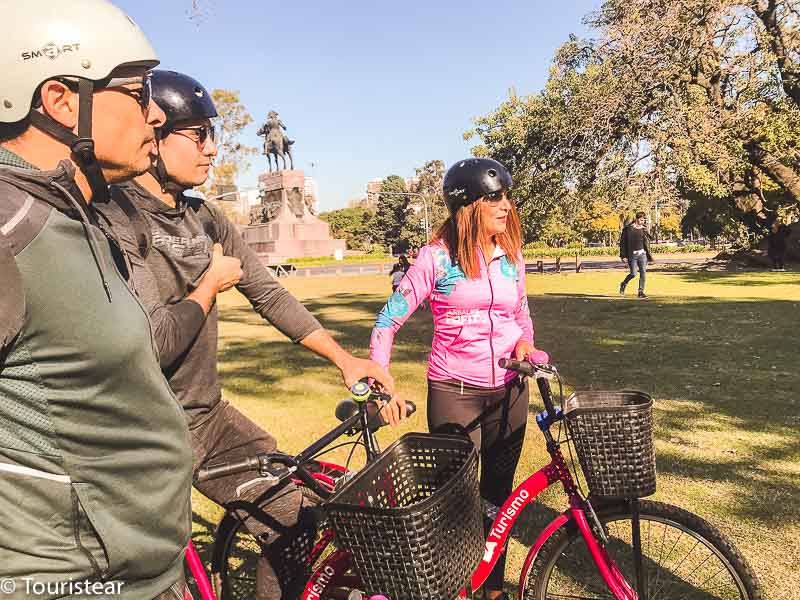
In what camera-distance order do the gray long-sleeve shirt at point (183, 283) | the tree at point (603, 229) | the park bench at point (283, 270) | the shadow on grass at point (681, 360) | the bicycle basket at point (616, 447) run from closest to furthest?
the gray long-sleeve shirt at point (183, 283), the bicycle basket at point (616, 447), the shadow on grass at point (681, 360), the park bench at point (283, 270), the tree at point (603, 229)

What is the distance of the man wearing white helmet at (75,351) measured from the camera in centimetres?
115

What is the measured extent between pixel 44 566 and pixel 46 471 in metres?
0.19

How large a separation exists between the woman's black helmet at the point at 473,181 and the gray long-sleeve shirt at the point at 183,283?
1.06m

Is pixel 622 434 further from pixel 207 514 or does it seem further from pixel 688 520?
pixel 207 514

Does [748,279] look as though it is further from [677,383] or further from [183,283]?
[183,283]

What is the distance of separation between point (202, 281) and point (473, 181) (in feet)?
5.10

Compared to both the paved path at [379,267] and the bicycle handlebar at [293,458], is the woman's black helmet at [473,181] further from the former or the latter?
the paved path at [379,267]

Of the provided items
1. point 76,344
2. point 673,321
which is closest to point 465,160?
point 76,344

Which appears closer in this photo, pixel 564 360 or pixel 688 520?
pixel 688 520

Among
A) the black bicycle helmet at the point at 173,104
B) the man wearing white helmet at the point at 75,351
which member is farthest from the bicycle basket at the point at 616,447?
the black bicycle helmet at the point at 173,104

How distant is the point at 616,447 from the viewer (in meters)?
2.21

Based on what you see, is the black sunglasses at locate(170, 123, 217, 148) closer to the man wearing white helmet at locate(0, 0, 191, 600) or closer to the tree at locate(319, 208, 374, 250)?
the man wearing white helmet at locate(0, 0, 191, 600)

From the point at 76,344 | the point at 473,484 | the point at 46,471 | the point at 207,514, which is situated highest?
the point at 76,344

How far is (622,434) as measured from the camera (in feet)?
7.19
